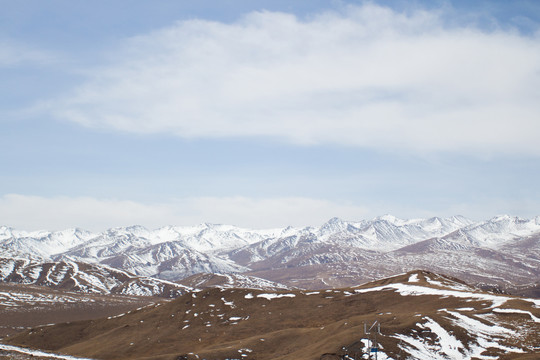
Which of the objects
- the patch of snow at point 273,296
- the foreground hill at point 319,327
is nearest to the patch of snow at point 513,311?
the foreground hill at point 319,327

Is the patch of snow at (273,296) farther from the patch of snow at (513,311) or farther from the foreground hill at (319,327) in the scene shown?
the patch of snow at (513,311)

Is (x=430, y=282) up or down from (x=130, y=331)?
up

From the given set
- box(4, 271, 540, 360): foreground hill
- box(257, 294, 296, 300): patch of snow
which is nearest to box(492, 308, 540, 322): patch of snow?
box(4, 271, 540, 360): foreground hill

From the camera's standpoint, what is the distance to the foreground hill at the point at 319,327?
3147 inches

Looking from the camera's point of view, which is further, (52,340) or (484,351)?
(52,340)

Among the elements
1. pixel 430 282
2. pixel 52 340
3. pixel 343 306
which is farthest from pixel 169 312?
pixel 430 282

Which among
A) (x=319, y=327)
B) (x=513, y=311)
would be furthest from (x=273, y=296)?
(x=513, y=311)

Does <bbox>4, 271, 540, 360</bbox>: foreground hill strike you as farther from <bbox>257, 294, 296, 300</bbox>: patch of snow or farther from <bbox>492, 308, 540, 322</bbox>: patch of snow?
<bbox>257, 294, 296, 300</bbox>: patch of snow

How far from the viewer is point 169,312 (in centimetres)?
15638

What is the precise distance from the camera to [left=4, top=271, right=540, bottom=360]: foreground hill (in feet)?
262

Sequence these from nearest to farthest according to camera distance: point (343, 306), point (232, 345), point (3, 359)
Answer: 1. point (3, 359)
2. point (232, 345)
3. point (343, 306)

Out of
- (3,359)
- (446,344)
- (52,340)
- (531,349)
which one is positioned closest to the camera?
(3,359)

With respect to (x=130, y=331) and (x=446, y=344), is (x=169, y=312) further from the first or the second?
(x=446, y=344)

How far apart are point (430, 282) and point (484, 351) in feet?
279
